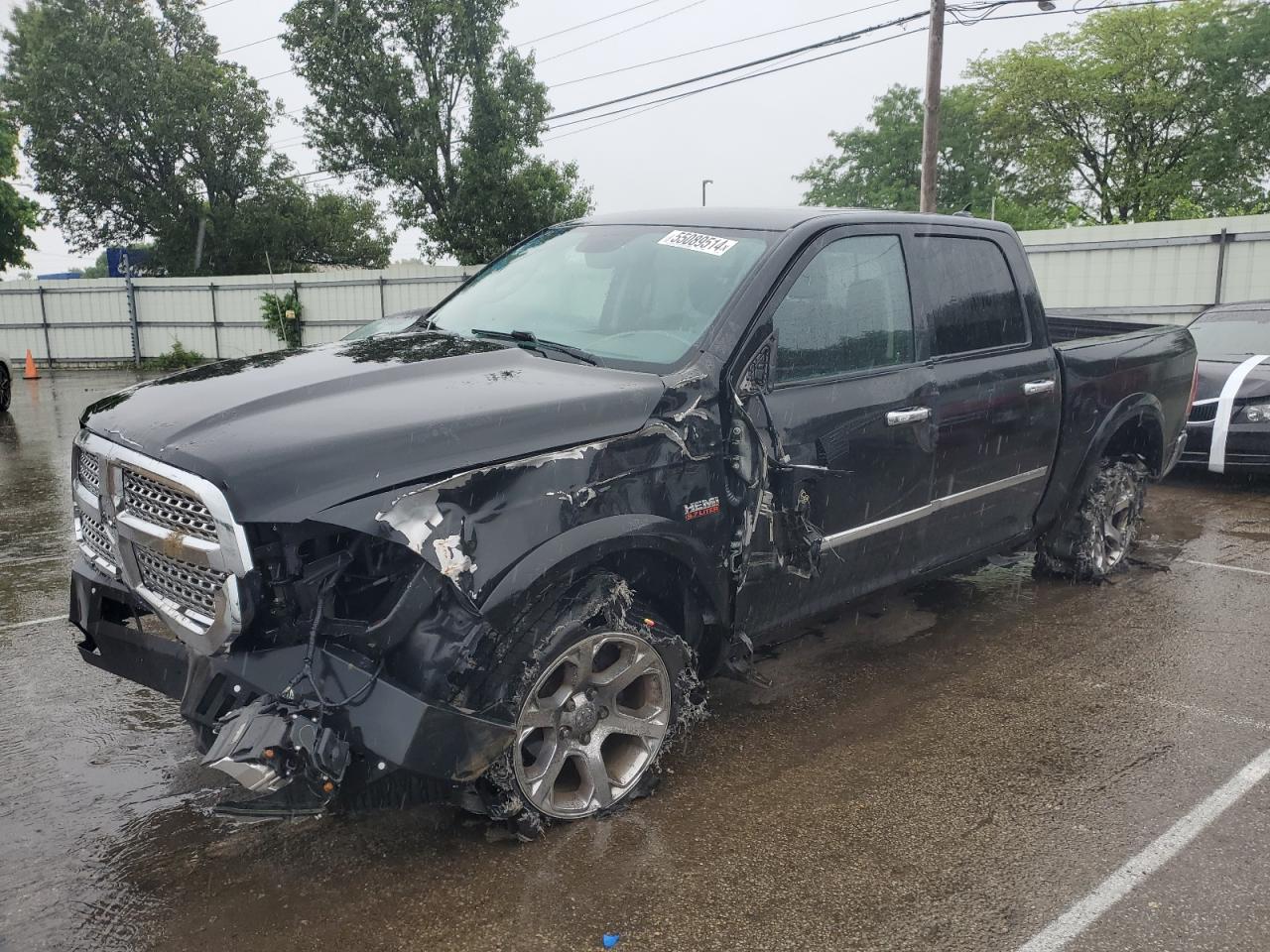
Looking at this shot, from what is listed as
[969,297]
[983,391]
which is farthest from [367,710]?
[969,297]

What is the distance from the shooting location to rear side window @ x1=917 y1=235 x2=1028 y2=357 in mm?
4391

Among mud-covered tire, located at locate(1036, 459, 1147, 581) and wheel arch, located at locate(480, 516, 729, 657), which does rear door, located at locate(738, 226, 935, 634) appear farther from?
mud-covered tire, located at locate(1036, 459, 1147, 581)

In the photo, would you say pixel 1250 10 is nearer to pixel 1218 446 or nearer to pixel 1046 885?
pixel 1218 446

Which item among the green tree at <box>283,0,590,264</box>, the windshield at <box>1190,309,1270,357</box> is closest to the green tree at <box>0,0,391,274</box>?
the green tree at <box>283,0,590,264</box>

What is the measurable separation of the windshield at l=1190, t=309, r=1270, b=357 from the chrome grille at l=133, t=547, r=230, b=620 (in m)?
8.48

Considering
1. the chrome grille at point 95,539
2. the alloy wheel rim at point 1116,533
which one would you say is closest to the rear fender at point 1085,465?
the alloy wheel rim at point 1116,533

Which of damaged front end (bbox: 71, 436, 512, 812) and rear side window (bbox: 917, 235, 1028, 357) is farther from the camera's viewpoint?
rear side window (bbox: 917, 235, 1028, 357)

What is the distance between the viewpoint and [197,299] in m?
25.6

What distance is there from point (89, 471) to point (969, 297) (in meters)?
3.55

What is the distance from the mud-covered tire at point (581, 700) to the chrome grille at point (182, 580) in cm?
78

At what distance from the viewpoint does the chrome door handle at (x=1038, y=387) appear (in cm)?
474

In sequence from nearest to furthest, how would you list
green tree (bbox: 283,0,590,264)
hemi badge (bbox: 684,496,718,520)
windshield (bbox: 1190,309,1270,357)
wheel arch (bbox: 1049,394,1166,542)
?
hemi badge (bbox: 684,496,718,520), wheel arch (bbox: 1049,394,1166,542), windshield (bbox: 1190,309,1270,357), green tree (bbox: 283,0,590,264)

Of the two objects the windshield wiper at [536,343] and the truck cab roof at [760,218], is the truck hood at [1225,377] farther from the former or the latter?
the windshield wiper at [536,343]

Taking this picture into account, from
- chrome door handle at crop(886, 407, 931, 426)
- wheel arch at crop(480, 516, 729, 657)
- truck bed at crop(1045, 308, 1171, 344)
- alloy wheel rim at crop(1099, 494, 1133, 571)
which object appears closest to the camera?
wheel arch at crop(480, 516, 729, 657)
